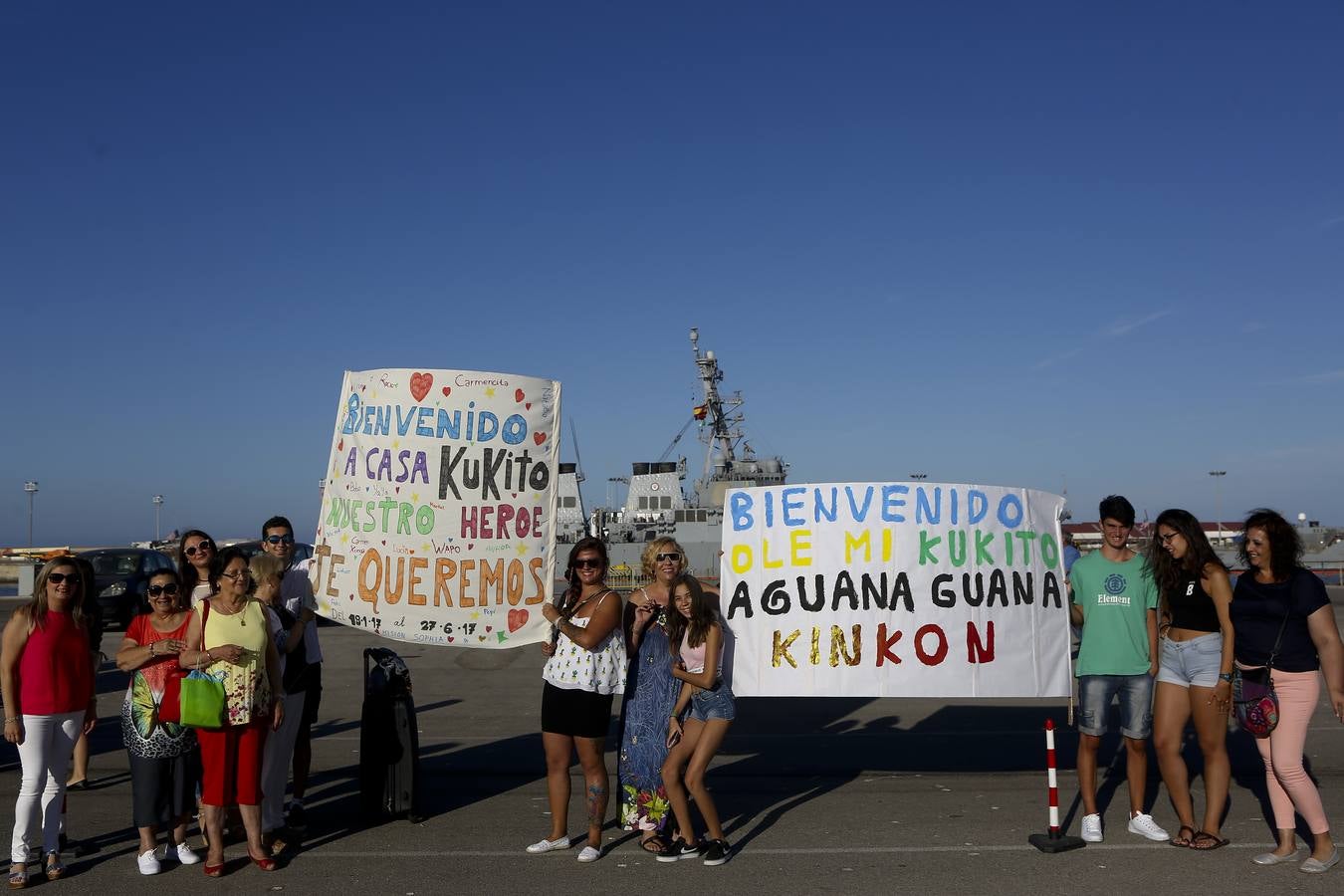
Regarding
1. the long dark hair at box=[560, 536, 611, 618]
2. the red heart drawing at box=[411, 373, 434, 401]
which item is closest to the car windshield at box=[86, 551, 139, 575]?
the red heart drawing at box=[411, 373, 434, 401]

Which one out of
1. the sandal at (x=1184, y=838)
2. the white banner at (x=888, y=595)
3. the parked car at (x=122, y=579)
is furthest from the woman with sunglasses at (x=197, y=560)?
the parked car at (x=122, y=579)

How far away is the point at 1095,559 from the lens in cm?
656

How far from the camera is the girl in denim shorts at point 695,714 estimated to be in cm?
607

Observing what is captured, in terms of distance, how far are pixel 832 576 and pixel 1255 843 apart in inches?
113

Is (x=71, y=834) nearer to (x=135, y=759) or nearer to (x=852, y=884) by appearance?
(x=135, y=759)

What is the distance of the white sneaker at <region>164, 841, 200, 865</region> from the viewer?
19.9ft

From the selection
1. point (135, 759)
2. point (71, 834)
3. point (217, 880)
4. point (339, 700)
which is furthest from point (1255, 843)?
point (339, 700)

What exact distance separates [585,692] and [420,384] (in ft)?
7.80

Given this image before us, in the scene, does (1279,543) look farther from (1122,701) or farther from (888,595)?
(888,595)

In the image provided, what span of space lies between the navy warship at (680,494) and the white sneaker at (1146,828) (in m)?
34.3

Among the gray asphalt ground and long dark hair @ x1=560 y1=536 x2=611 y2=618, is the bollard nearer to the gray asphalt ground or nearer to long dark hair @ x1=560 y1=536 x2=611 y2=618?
the gray asphalt ground

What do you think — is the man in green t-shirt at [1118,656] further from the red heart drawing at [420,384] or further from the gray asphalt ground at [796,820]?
the red heart drawing at [420,384]

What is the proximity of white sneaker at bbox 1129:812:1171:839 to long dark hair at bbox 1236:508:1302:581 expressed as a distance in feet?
5.44

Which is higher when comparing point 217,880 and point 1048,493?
point 1048,493
